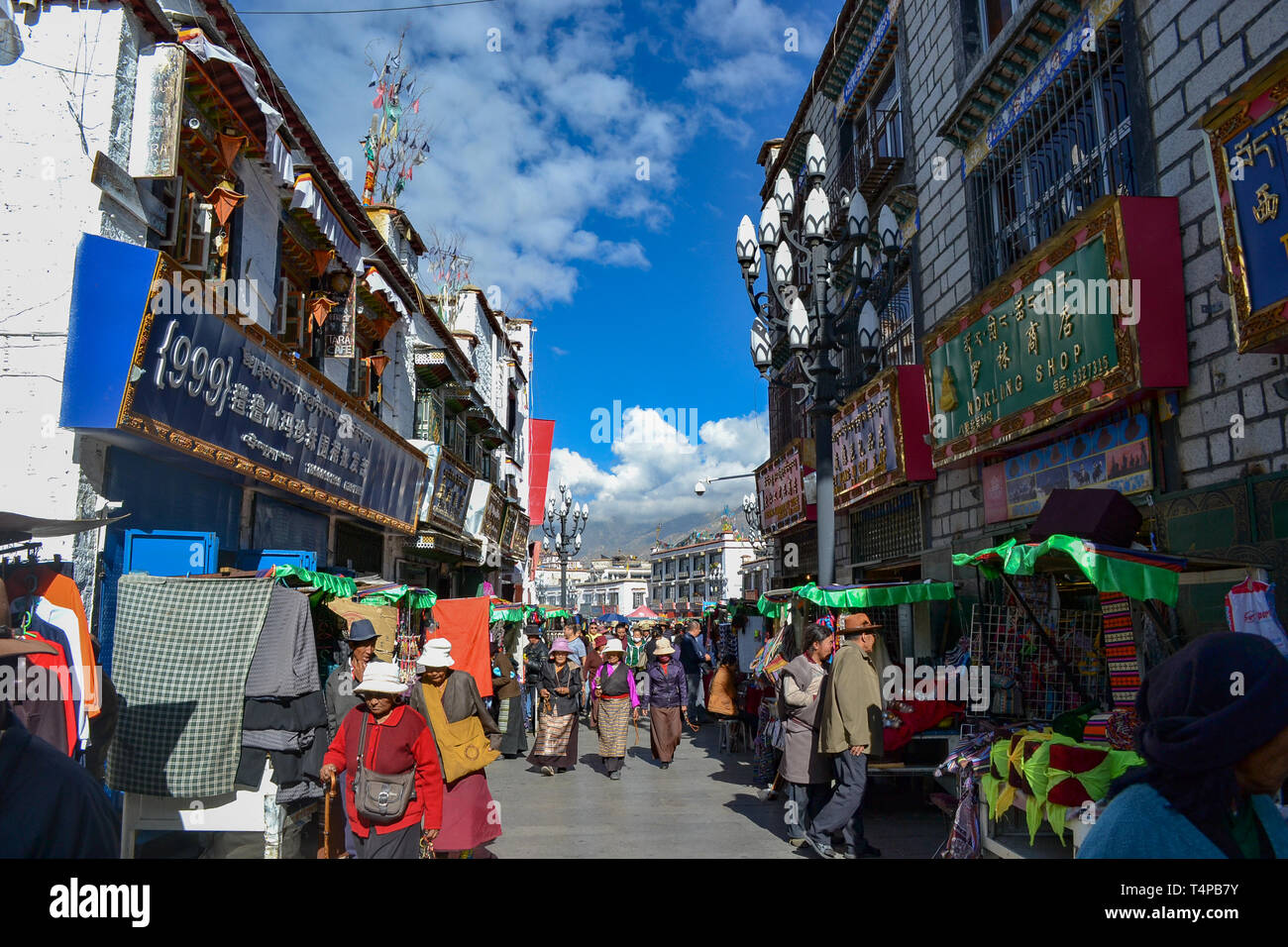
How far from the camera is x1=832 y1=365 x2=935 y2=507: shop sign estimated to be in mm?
11281

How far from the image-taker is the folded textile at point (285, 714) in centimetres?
554

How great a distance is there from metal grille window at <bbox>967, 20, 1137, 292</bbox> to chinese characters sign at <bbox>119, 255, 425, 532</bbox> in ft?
27.1

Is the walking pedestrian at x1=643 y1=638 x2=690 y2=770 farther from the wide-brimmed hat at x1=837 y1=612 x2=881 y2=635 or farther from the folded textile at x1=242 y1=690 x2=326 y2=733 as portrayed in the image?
the folded textile at x1=242 y1=690 x2=326 y2=733

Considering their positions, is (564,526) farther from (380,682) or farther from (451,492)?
(380,682)

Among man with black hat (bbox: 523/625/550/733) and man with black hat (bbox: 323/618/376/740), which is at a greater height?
man with black hat (bbox: 323/618/376/740)

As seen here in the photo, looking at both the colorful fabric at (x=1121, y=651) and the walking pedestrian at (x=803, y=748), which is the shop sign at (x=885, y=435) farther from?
the colorful fabric at (x=1121, y=651)

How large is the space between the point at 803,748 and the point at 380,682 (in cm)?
390

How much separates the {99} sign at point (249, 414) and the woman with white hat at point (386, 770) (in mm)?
2897

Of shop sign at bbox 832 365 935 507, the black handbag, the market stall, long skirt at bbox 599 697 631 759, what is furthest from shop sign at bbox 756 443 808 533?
the black handbag

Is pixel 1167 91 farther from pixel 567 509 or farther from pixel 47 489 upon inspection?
pixel 567 509

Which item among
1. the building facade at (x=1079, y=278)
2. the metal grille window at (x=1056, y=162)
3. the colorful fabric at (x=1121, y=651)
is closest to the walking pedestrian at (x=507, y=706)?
the building facade at (x=1079, y=278)

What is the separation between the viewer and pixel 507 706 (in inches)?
479

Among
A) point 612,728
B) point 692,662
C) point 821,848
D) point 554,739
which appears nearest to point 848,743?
point 821,848
